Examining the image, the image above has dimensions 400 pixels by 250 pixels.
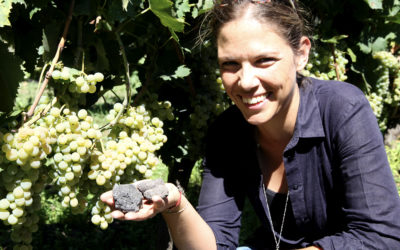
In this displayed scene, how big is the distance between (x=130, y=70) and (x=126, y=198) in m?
0.83

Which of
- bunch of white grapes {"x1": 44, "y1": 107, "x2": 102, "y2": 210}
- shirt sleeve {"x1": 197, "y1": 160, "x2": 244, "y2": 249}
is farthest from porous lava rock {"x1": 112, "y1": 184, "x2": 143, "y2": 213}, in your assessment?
shirt sleeve {"x1": 197, "y1": 160, "x2": 244, "y2": 249}

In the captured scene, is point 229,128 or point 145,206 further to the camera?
point 229,128

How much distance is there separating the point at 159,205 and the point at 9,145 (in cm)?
48

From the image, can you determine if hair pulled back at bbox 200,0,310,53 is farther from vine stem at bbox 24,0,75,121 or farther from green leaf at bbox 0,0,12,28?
green leaf at bbox 0,0,12,28

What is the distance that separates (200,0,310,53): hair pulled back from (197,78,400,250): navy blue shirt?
285 millimetres

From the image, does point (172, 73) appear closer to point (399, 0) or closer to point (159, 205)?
point (159, 205)

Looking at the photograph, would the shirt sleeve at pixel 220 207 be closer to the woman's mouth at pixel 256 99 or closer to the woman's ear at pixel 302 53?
the woman's mouth at pixel 256 99

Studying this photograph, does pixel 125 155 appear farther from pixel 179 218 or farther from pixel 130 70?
pixel 130 70

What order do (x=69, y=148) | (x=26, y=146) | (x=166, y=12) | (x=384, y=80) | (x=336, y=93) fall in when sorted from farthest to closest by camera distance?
(x=384, y=80) < (x=336, y=93) < (x=166, y=12) < (x=69, y=148) < (x=26, y=146)

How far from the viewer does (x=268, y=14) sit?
159 cm

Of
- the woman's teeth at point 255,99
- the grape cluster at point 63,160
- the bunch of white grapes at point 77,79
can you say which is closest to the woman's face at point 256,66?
the woman's teeth at point 255,99

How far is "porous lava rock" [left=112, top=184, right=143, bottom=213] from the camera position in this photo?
132 cm

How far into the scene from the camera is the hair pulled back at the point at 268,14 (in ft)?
5.23

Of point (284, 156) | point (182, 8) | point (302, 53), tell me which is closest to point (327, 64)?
point (302, 53)
